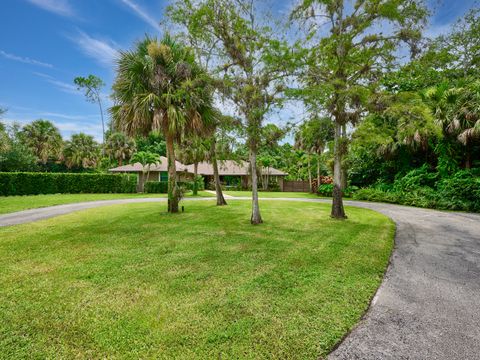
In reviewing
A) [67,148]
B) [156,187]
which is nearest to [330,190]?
[156,187]

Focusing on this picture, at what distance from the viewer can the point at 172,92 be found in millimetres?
10445

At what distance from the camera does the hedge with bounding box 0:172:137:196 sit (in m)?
19.5

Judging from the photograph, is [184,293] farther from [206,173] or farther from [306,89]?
[206,173]

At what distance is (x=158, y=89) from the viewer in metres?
10.2

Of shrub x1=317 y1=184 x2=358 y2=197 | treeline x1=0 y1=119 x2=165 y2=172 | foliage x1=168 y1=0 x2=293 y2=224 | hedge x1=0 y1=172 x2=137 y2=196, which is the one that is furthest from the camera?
treeline x1=0 y1=119 x2=165 y2=172

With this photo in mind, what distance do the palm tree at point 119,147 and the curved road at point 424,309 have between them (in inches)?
1445

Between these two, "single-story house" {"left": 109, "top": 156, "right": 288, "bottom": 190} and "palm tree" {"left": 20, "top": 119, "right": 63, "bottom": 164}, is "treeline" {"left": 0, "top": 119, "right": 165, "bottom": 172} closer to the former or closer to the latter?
"palm tree" {"left": 20, "top": 119, "right": 63, "bottom": 164}

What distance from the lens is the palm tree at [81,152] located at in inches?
1423

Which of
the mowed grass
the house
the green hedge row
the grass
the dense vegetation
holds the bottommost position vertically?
the mowed grass

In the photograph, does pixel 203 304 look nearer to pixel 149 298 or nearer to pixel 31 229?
pixel 149 298

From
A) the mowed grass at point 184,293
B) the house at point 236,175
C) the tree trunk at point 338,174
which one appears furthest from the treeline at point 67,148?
the mowed grass at point 184,293

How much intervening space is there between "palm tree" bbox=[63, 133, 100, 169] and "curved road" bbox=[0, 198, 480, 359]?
4174 centimetres

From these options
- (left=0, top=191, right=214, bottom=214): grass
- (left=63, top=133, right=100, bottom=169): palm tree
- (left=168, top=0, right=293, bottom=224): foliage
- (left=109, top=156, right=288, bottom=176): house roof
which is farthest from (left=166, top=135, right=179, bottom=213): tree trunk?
(left=63, top=133, right=100, bottom=169): palm tree

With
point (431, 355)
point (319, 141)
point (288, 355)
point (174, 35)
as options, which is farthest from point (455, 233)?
point (174, 35)
